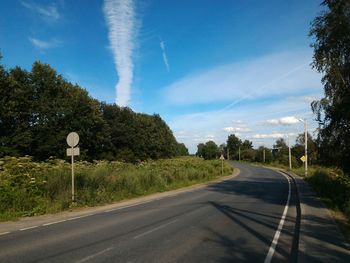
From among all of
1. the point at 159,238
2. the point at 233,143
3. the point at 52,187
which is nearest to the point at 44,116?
the point at 52,187

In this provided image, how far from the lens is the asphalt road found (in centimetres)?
916

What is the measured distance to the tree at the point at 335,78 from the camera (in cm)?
1872

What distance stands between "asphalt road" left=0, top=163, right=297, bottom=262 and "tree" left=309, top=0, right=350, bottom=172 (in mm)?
5347

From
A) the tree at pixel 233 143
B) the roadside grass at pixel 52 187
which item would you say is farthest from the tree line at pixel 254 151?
the roadside grass at pixel 52 187

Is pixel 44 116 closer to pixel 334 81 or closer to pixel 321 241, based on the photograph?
pixel 334 81

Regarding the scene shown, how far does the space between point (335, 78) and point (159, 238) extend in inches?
490

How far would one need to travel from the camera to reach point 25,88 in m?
58.7

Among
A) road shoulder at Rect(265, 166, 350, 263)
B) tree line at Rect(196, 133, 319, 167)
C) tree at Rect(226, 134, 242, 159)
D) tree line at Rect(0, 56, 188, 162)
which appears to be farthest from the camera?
tree at Rect(226, 134, 242, 159)

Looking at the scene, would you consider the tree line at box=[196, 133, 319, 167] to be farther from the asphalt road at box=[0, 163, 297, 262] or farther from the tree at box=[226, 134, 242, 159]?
the asphalt road at box=[0, 163, 297, 262]

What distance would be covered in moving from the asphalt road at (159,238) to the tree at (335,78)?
535 cm

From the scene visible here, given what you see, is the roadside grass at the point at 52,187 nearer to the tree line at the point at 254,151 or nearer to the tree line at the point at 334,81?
the tree line at the point at 334,81

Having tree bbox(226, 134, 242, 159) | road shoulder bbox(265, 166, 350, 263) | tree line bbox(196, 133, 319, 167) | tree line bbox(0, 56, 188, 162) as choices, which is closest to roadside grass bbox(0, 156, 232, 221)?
road shoulder bbox(265, 166, 350, 263)

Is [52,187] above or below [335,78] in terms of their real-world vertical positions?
below

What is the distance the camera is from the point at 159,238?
11.4m
